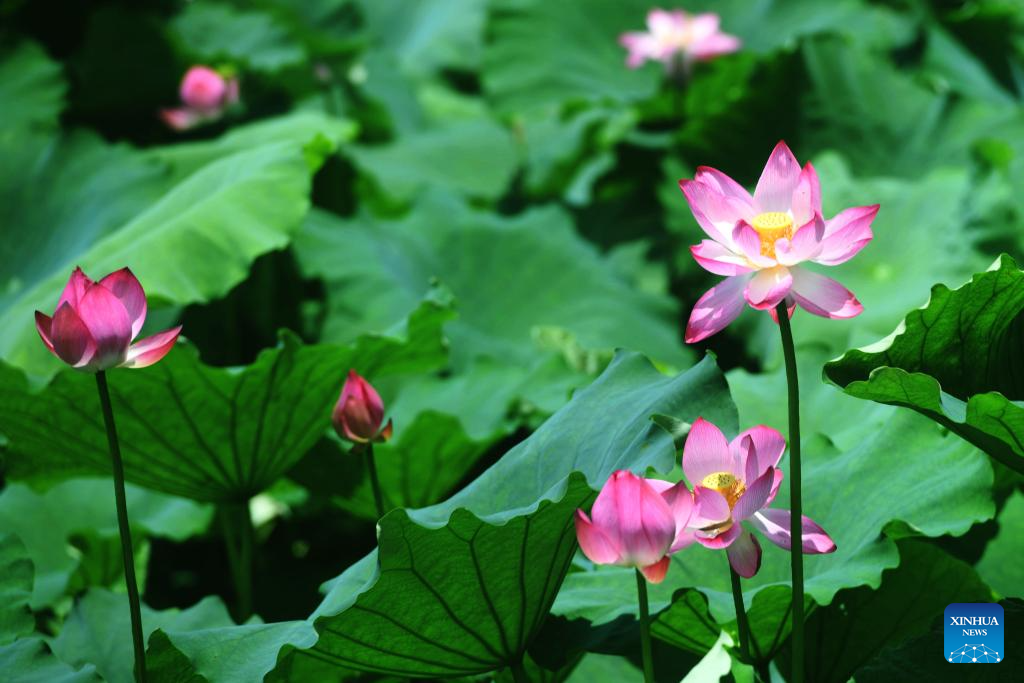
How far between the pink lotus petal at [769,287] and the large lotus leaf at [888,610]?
44cm

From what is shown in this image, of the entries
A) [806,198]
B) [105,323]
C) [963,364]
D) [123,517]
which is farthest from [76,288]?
[963,364]

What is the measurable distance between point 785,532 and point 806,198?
0.79 ft

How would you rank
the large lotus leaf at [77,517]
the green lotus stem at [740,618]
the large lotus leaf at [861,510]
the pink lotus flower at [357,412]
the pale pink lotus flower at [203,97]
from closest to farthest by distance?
1. the green lotus stem at [740,618]
2. the large lotus leaf at [861,510]
3. the pink lotus flower at [357,412]
4. the large lotus leaf at [77,517]
5. the pale pink lotus flower at [203,97]

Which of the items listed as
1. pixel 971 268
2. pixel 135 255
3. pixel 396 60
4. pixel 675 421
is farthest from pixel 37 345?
pixel 396 60

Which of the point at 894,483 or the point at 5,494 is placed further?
the point at 5,494

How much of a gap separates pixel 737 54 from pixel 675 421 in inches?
77.9

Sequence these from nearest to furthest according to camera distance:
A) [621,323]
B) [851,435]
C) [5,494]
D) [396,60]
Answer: [851,435] < [5,494] < [621,323] < [396,60]

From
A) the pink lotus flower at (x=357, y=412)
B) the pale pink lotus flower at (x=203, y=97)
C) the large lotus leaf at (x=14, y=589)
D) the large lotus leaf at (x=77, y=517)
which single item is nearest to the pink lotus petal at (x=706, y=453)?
the pink lotus flower at (x=357, y=412)

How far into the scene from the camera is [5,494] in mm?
1978

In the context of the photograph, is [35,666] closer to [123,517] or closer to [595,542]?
[123,517]

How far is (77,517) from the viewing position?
1.99m

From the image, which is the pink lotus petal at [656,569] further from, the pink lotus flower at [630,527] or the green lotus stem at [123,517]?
the green lotus stem at [123,517]

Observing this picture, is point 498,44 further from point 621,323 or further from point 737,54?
point 621,323

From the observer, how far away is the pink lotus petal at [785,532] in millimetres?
922
